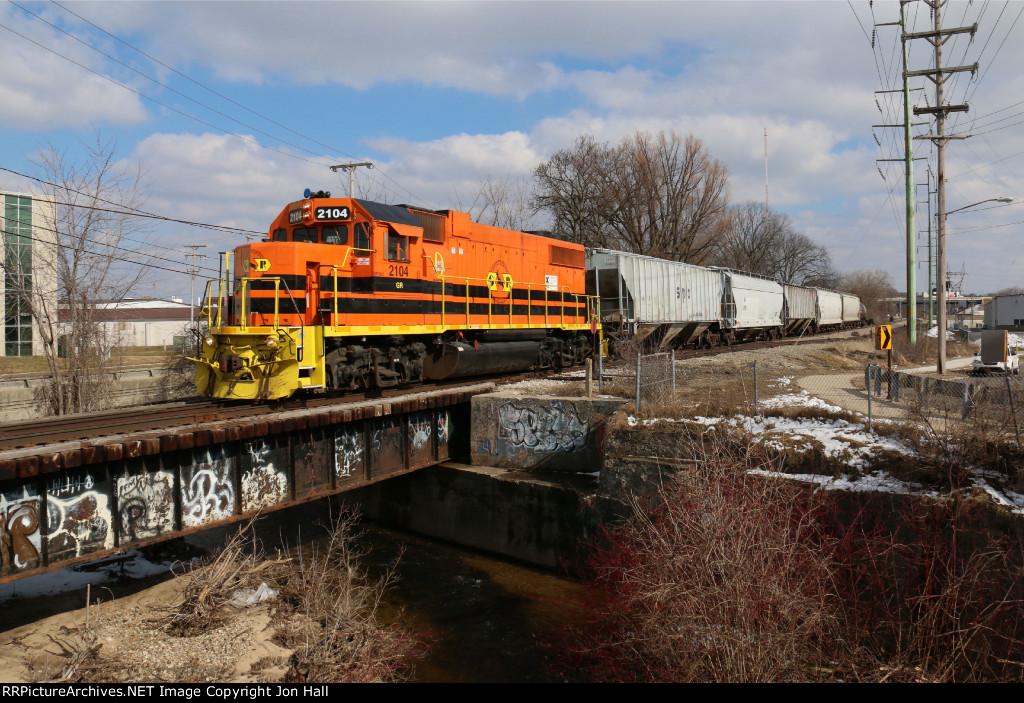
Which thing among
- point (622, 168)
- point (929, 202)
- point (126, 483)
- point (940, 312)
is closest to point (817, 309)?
point (929, 202)

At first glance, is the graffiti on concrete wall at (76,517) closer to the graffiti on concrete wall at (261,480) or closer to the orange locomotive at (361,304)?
the graffiti on concrete wall at (261,480)

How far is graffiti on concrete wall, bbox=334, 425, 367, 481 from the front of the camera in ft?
39.8

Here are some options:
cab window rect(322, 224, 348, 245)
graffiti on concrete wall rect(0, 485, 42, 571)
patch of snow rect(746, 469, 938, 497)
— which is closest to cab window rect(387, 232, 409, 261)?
cab window rect(322, 224, 348, 245)

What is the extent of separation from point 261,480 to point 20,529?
3.52 m

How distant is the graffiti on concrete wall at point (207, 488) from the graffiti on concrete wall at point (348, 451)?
7.57ft

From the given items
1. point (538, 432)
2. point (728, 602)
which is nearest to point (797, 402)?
point (538, 432)

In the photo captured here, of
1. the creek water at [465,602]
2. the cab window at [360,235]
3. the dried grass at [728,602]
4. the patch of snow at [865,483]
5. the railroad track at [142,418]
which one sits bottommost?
the creek water at [465,602]

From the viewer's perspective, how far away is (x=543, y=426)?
14953 millimetres

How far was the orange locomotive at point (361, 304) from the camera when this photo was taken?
37.8 ft

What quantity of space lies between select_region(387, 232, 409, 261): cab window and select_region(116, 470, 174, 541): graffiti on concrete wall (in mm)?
6191

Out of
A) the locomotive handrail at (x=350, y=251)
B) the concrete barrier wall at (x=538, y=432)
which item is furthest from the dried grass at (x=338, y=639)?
the locomotive handrail at (x=350, y=251)

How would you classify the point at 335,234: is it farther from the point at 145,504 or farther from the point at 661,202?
the point at 661,202

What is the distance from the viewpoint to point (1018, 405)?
10.4 metres

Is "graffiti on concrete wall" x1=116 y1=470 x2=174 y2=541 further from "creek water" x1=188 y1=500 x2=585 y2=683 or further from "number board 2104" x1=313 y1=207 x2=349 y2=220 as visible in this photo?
"number board 2104" x1=313 y1=207 x2=349 y2=220
